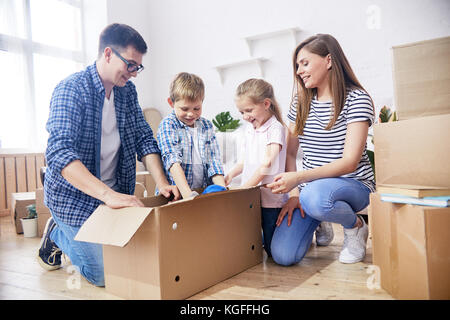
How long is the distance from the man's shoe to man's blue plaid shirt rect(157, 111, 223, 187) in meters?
0.54

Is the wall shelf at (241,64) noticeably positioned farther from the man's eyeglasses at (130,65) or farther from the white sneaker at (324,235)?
the man's eyeglasses at (130,65)

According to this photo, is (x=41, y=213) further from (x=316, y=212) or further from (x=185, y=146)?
(x=316, y=212)

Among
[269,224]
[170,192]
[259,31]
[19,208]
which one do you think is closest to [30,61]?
[19,208]

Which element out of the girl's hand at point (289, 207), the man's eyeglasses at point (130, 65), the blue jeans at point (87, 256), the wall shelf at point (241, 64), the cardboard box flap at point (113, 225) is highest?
the wall shelf at point (241, 64)

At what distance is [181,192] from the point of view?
1429mm

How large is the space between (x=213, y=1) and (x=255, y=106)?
2.87 metres

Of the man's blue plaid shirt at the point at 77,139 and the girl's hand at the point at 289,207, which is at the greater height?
the man's blue plaid shirt at the point at 77,139

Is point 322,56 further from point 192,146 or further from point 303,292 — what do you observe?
point 303,292

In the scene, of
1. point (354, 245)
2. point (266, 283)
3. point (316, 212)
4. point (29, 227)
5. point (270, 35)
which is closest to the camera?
point (266, 283)

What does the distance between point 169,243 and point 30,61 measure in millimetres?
3471

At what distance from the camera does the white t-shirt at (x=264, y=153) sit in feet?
5.18

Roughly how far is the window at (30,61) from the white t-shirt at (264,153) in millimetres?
2790

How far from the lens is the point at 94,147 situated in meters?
1.36

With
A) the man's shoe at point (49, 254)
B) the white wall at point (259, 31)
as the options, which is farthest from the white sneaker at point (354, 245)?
the white wall at point (259, 31)
